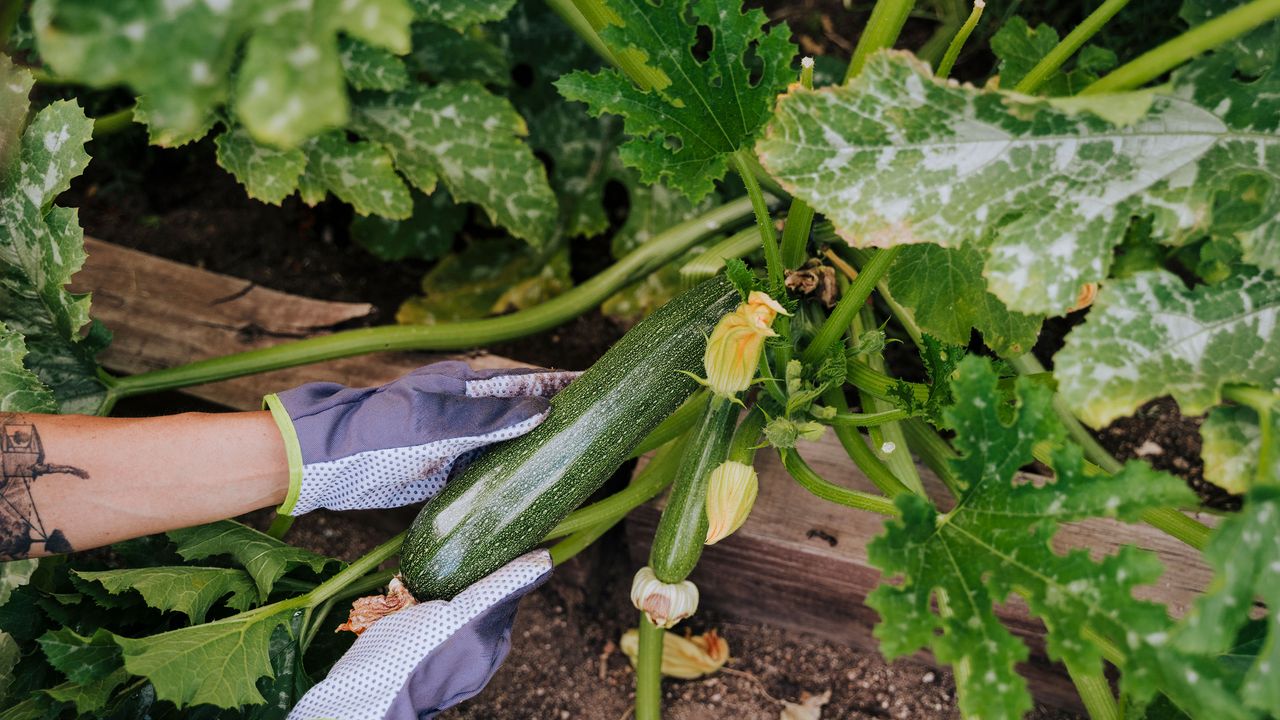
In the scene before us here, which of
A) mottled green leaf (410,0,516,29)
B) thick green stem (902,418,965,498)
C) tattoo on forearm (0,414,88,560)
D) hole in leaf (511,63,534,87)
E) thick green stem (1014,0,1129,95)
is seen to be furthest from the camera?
hole in leaf (511,63,534,87)

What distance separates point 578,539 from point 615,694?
20.3 inches

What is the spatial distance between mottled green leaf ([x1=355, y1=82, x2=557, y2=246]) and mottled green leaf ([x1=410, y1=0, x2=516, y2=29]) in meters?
0.19

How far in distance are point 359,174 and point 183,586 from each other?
33.9 inches

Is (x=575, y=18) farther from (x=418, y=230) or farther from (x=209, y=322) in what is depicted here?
(x=209, y=322)

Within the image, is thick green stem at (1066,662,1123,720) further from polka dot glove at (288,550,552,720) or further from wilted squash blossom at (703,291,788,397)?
polka dot glove at (288,550,552,720)

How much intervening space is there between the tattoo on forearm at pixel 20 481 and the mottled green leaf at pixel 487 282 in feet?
3.05

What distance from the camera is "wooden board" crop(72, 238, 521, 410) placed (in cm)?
195

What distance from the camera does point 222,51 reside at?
0.73 metres

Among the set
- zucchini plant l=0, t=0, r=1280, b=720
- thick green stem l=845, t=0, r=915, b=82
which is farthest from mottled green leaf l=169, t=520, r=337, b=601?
thick green stem l=845, t=0, r=915, b=82

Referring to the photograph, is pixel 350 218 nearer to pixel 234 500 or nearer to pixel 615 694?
pixel 234 500

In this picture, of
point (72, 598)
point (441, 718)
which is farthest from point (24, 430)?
point (441, 718)

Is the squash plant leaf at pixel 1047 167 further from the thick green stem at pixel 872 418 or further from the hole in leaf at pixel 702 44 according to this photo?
the hole in leaf at pixel 702 44

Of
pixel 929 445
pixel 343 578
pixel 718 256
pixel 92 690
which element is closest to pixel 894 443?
pixel 929 445

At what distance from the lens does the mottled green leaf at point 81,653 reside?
48.7 inches
